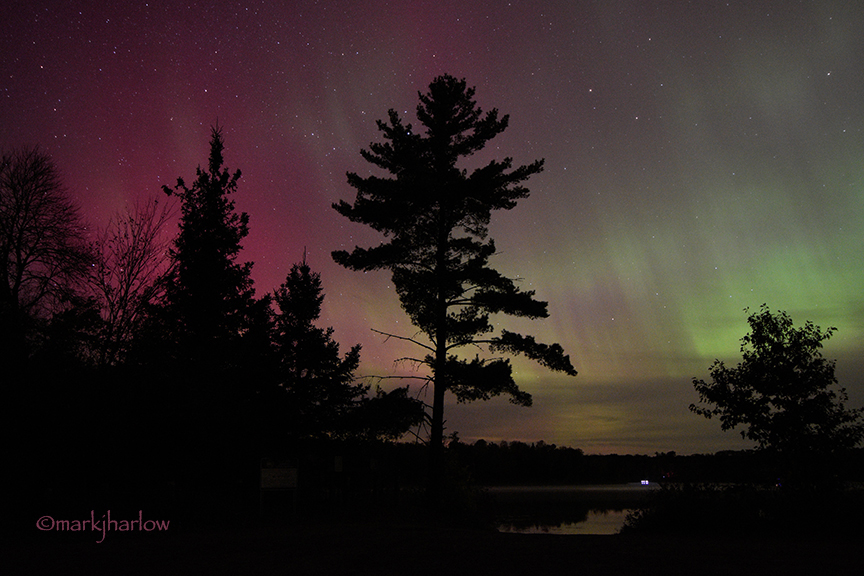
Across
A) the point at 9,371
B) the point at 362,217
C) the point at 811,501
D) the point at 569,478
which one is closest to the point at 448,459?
the point at 362,217

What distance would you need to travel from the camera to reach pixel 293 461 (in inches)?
722

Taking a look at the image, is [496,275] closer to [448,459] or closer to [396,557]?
[448,459]

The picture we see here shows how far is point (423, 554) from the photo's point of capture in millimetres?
10625

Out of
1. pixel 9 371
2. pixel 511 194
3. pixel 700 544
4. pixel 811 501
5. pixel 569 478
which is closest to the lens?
pixel 700 544

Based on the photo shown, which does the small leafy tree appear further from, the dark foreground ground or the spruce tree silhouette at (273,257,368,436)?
the spruce tree silhouette at (273,257,368,436)

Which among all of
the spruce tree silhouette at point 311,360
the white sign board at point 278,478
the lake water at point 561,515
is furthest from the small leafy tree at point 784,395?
the spruce tree silhouette at point 311,360

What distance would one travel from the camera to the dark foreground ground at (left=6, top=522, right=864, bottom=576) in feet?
30.0

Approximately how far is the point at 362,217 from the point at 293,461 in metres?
9.08

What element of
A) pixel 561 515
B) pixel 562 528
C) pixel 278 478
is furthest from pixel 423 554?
pixel 561 515

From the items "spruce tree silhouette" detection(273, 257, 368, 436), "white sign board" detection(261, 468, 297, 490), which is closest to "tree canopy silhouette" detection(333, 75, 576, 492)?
"white sign board" detection(261, 468, 297, 490)

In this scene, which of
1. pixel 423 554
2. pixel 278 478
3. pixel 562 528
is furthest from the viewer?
pixel 562 528
